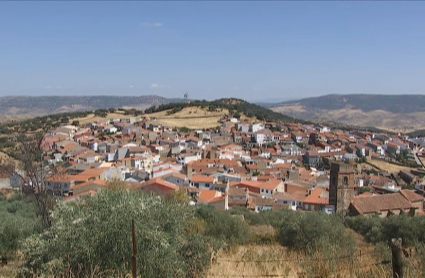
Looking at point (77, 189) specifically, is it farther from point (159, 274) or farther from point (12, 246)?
point (159, 274)

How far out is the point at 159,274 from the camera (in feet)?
20.3

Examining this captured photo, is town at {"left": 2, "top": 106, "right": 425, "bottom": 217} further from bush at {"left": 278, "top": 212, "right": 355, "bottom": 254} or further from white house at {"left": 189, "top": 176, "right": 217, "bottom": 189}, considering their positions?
bush at {"left": 278, "top": 212, "right": 355, "bottom": 254}

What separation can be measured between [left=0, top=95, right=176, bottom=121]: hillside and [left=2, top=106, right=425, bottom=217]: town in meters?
54.1

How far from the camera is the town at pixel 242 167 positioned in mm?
27531

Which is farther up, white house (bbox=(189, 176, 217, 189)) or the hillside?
the hillside

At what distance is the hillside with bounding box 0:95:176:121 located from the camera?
424 ft

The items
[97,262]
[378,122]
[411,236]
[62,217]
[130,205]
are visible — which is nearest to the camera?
[97,262]

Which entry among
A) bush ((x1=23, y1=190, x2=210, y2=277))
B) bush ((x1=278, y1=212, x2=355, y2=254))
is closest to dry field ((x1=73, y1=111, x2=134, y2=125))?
bush ((x1=278, y1=212, x2=355, y2=254))

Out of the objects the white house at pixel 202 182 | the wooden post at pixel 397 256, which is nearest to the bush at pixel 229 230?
the wooden post at pixel 397 256

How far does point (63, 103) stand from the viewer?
148000 mm

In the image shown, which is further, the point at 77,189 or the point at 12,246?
the point at 77,189

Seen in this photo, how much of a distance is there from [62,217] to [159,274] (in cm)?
239

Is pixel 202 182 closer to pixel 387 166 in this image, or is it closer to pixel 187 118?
pixel 387 166

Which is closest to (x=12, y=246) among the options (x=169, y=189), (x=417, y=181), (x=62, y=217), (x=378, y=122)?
(x=62, y=217)
